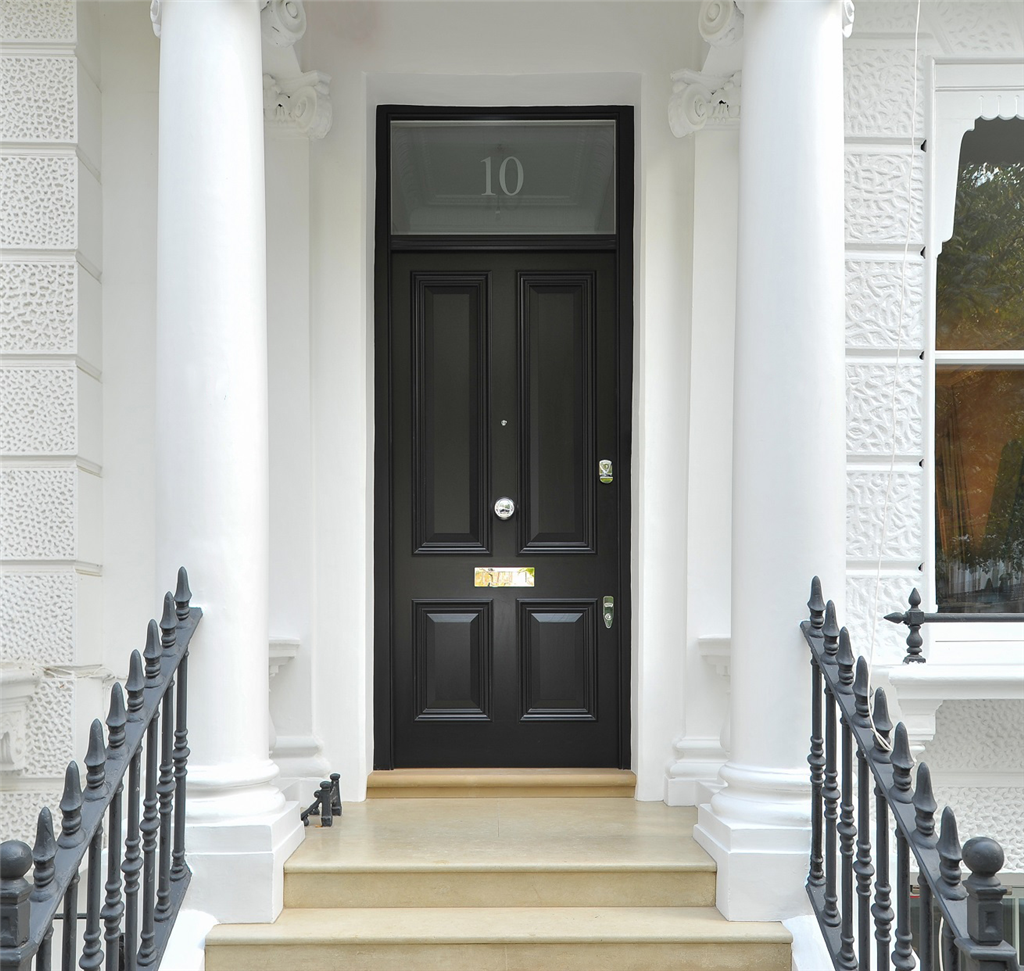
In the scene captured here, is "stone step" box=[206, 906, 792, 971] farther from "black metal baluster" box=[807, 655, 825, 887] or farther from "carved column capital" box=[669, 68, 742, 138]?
"carved column capital" box=[669, 68, 742, 138]

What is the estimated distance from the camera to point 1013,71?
448 centimetres

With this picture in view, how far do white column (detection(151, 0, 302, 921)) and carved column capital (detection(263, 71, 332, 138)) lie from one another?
39.7 inches

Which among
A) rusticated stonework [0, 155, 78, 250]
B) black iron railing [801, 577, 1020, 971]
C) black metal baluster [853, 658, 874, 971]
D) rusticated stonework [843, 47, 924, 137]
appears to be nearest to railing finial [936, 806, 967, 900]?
black iron railing [801, 577, 1020, 971]

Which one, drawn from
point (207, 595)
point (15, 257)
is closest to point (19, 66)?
point (15, 257)

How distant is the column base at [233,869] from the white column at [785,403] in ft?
4.48

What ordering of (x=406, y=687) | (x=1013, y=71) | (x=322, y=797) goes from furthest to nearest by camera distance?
(x=406, y=687), (x=1013, y=71), (x=322, y=797)

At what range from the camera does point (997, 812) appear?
428 centimetres

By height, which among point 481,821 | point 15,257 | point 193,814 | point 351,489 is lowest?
point 481,821

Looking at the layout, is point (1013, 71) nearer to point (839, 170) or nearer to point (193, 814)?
point (839, 170)

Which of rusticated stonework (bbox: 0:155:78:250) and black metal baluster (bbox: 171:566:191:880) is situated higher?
rusticated stonework (bbox: 0:155:78:250)

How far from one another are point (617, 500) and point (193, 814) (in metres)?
2.36

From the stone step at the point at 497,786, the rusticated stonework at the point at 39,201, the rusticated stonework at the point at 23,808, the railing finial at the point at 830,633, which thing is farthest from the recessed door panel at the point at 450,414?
the railing finial at the point at 830,633

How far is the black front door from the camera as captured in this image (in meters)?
4.91

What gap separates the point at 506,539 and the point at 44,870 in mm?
2811
